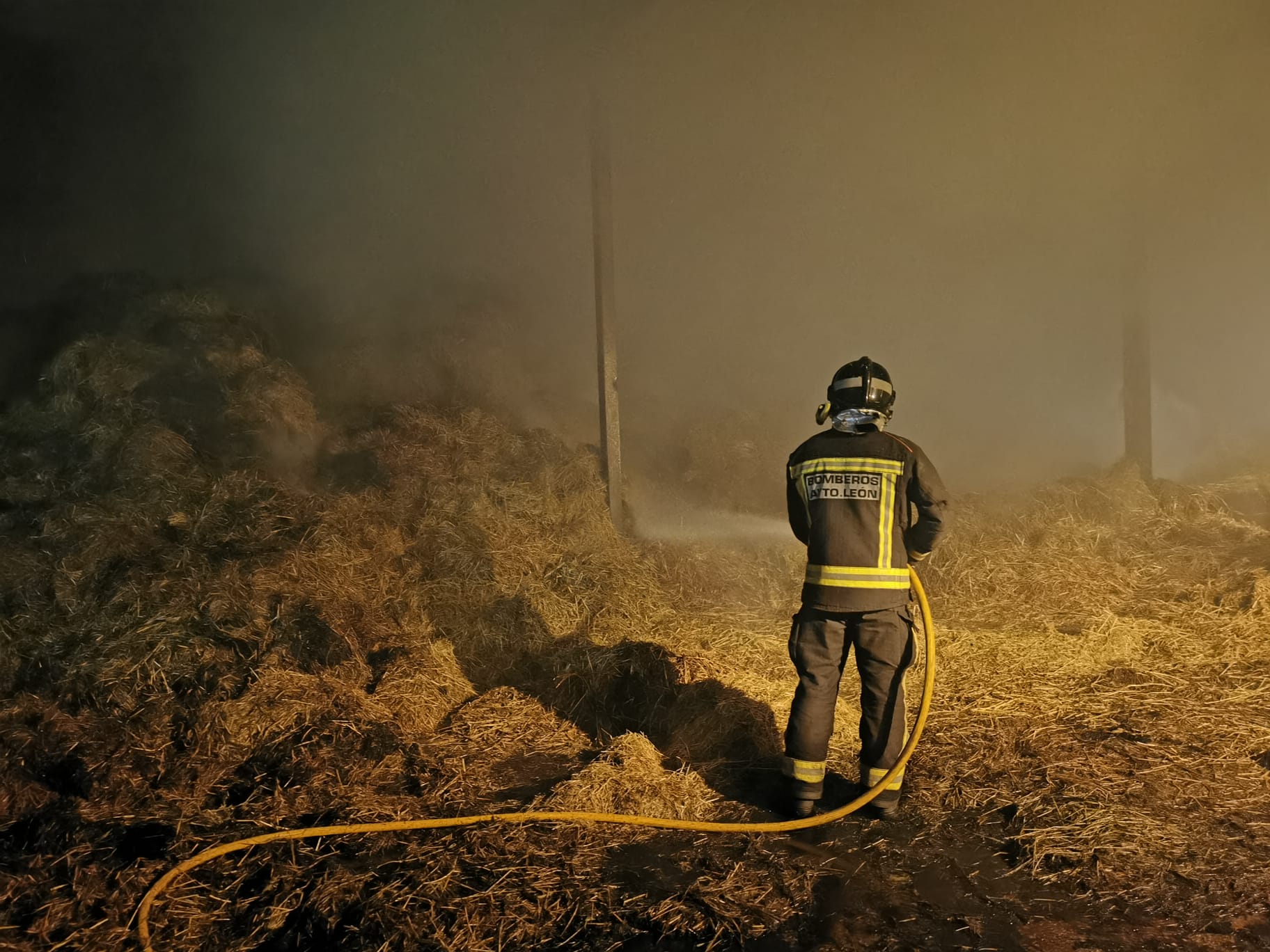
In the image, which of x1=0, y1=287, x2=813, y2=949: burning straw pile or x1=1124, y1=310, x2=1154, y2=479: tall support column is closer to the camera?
x1=0, y1=287, x2=813, y2=949: burning straw pile

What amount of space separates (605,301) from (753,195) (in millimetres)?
4766

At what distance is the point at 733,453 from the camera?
9531mm

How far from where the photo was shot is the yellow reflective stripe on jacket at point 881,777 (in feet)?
11.8

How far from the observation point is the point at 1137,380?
928 cm

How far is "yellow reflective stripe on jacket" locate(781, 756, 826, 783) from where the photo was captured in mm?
3621

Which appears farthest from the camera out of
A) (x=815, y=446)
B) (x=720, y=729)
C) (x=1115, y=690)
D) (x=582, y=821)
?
(x=1115, y=690)

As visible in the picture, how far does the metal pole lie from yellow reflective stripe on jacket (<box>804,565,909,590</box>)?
443 centimetres

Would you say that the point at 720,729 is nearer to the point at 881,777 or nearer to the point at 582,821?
the point at 881,777

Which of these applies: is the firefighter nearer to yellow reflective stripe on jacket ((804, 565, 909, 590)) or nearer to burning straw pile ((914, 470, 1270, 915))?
yellow reflective stripe on jacket ((804, 565, 909, 590))

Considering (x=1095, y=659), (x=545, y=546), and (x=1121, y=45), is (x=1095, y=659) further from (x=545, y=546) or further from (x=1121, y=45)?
(x=1121, y=45)

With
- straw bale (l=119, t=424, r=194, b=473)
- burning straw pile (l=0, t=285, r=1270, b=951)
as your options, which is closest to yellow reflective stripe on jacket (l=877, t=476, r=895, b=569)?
burning straw pile (l=0, t=285, r=1270, b=951)

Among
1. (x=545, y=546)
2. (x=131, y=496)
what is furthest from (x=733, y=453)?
(x=131, y=496)

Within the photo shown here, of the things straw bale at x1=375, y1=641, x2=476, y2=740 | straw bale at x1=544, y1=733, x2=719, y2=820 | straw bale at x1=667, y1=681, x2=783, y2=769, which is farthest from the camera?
straw bale at x1=375, y1=641, x2=476, y2=740

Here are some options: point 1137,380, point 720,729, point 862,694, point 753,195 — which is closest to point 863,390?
point 862,694
